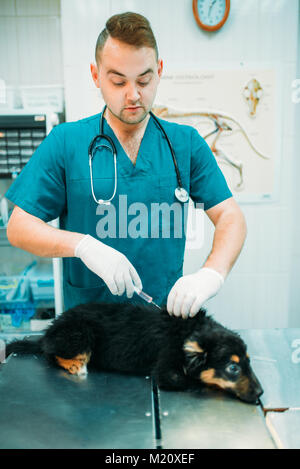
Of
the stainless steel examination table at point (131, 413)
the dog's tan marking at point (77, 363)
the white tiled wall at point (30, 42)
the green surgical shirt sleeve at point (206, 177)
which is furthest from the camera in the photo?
the white tiled wall at point (30, 42)

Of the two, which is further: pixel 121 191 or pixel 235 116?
pixel 235 116

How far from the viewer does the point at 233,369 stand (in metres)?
0.93

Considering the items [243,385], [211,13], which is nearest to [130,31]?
[243,385]

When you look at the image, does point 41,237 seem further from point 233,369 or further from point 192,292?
point 233,369

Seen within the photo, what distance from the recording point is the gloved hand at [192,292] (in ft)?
3.51

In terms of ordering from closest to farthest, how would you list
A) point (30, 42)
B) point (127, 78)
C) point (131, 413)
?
point (131, 413), point (127, 78), point (30, 42)

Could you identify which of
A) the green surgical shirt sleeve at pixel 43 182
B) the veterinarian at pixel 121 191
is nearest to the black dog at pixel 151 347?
the veterinarian at pixel 121 191

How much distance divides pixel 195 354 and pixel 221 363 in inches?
2.7

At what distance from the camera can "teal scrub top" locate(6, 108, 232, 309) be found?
141 centimetres

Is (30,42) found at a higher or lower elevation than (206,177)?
higher

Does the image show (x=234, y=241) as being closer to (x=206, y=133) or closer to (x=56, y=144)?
(x=56, y=144)

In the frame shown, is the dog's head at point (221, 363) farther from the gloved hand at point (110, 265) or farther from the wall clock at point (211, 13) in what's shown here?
the wall clock at point (211, 13)

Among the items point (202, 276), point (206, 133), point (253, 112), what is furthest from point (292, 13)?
point (202, 276)

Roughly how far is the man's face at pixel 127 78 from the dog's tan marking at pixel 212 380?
87 centimetres
